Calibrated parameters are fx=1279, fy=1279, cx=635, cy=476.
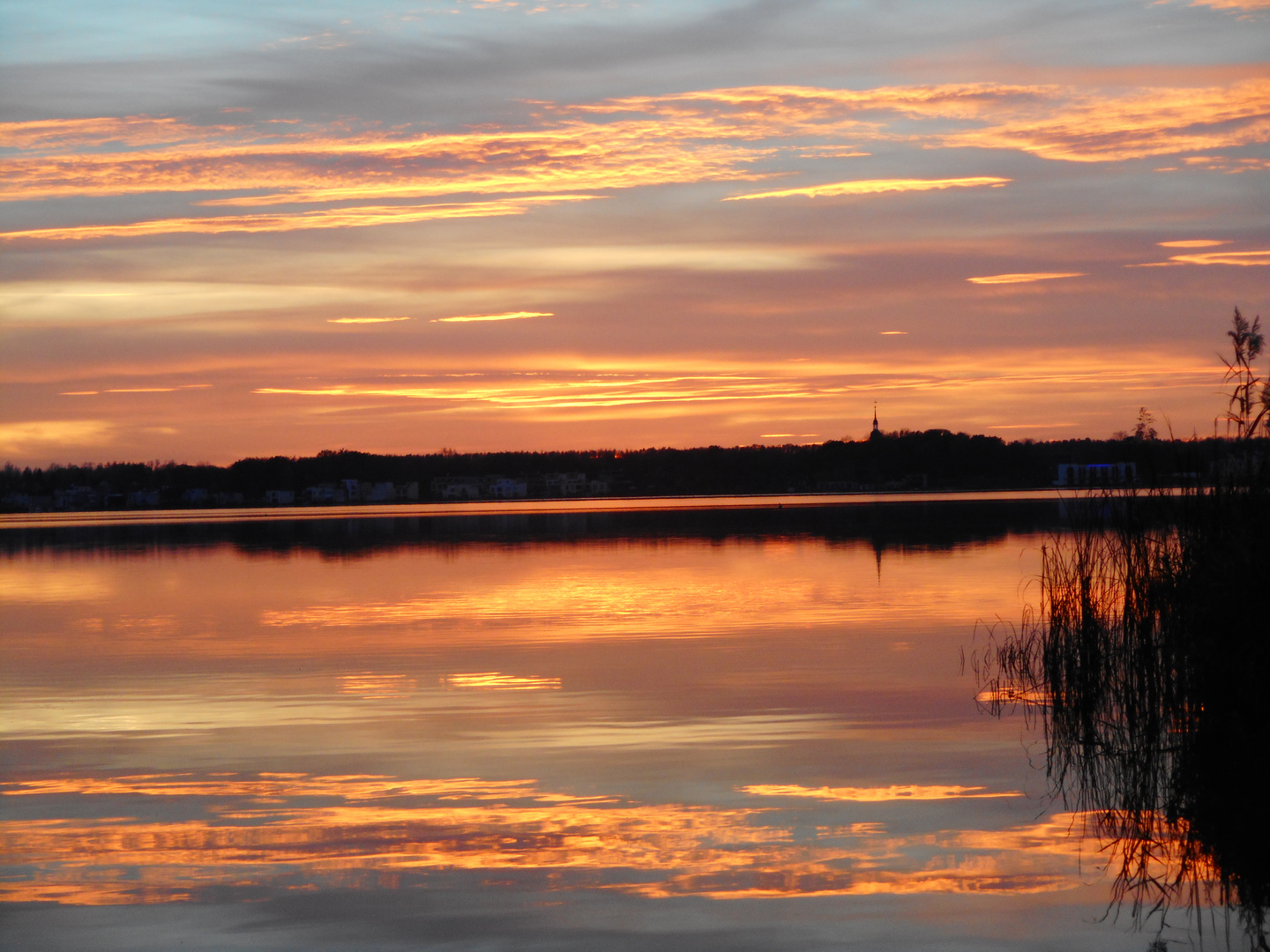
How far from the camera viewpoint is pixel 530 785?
9.36 meters

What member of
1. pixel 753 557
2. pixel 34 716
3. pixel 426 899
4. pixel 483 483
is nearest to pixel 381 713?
pixel 34 716

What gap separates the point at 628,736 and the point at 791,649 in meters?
5.62

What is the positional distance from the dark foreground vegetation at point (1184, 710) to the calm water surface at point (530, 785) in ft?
1.52

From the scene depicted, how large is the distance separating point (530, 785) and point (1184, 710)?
5.28m

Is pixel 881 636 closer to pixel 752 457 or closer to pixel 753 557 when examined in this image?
pixel 753 557

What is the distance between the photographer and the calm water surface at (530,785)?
6699 millimetres

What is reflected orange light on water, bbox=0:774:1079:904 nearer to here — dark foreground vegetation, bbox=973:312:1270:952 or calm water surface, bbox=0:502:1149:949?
calm water surface, bbox=0:502:1149:949

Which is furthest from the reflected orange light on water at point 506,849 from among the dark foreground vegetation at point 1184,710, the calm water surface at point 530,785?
the dark foreground vegetation at point 1184,710

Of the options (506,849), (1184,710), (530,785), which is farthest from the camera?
(1184,710)

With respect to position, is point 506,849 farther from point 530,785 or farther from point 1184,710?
point 1184,710

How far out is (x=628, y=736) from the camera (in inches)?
438

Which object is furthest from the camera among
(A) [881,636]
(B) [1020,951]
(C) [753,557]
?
(C) [753,557]

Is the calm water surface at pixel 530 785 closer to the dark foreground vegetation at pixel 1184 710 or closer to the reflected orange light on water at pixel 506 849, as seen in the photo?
the reflected orange light on water at pixel 506 849

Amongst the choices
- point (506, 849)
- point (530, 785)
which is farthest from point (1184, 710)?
point (506, 849)
